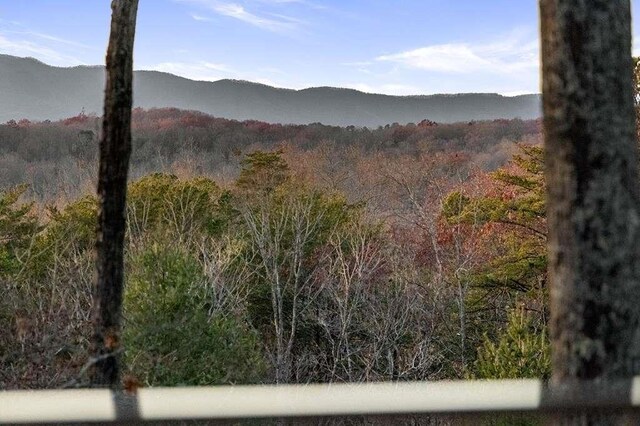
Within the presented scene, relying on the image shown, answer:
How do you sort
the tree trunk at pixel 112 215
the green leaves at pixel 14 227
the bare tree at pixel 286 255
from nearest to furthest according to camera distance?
the tree trunk at pixel 112 215 → the bare tree at pixel 286 255 → the green leaves at pixel 14 227

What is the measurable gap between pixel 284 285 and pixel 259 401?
82.3ft

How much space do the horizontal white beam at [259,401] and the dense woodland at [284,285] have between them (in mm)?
10315

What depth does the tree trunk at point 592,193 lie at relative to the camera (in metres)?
3.51

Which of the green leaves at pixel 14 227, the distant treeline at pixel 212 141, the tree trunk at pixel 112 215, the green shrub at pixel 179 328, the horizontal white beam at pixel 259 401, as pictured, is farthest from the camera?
the distant treeline at pixel 212 141

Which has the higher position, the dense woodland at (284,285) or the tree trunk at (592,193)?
the tree trunk at (592,193)

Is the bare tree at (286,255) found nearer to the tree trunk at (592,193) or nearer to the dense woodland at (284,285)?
the dense woodland at (284,285)

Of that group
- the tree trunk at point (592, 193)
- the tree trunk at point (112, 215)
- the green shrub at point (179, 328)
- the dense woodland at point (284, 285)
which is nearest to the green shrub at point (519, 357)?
the dense woodland at point (284, 285)

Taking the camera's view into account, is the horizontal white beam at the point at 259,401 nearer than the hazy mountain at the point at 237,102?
Yes

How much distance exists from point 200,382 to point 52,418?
15.0 m

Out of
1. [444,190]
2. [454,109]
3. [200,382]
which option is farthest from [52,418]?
[454,109]

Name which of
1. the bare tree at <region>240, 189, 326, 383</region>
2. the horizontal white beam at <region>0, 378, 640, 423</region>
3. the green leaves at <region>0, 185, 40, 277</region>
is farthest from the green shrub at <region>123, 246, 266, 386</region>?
the horizontal white beam at <region>0, 378, 640, 423</region>

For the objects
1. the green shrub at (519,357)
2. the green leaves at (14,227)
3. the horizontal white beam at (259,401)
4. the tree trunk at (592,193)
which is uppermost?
the tree trunk at (592,193)

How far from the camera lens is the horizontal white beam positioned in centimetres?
248

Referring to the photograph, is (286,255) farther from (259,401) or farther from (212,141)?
(212,141)
